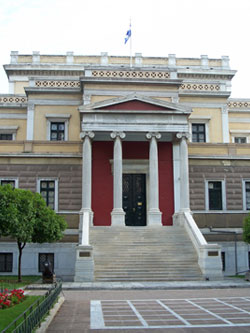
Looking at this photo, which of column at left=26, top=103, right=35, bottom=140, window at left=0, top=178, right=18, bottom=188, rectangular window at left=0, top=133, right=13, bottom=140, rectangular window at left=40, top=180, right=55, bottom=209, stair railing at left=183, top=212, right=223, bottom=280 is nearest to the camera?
stair railing at left=183, top=212, right=223, bottom=280

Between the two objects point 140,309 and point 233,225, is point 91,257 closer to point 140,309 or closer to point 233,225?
point 140,309

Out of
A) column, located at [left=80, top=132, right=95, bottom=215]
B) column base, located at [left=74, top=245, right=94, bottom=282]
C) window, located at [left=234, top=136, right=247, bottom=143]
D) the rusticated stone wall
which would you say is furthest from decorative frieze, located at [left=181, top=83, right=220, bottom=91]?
column base, located at [left=74, top=245, right=94, bottom=282]

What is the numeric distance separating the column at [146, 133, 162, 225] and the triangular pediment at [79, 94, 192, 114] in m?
1.80

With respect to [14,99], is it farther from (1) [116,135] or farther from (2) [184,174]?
(2) [184,174]

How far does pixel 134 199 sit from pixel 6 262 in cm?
917

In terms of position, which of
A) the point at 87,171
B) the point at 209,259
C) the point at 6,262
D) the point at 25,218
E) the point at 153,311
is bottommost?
the point at 153,311

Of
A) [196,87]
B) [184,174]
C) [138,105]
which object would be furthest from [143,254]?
[196,87]

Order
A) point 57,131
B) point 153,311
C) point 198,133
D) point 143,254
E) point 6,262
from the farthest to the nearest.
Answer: point 198,133
point 57,131
point 6,262
point 143,254
point 153,311

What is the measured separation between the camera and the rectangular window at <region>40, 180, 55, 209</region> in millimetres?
29281

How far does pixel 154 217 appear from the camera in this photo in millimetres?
27281

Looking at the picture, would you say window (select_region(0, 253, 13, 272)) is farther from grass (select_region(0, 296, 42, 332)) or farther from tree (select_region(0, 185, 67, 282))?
grass (select_region(0, 296, 42, 332))

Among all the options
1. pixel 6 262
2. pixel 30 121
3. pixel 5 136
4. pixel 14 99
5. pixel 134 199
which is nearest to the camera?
pixel 6 262

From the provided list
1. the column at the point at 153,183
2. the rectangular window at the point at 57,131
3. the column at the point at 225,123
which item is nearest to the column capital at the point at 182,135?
the column at the point at 153,183

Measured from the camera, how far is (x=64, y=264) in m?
27.5
